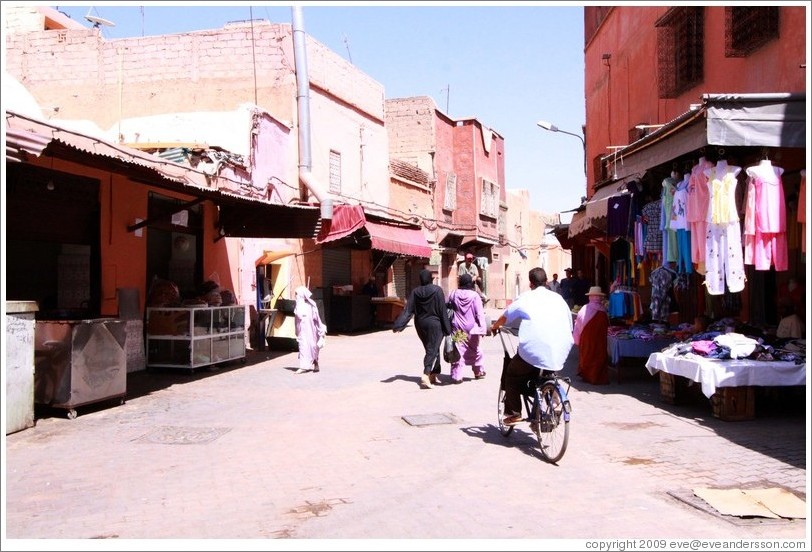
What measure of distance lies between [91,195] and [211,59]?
9842 millimetres

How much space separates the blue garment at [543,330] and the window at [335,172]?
Result: 16127 millimetres

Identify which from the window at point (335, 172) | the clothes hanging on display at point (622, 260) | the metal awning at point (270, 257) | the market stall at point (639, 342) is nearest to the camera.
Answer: the market stall at point (639, 342)

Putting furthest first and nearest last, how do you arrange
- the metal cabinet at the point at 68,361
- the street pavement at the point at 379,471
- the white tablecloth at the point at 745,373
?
the metal cabinet at the point at 68,361 < the white tablecloth at the point at 745,373 < the street pavement at the point at 379,471

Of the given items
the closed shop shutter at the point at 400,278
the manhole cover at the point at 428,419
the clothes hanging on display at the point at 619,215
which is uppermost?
the clothes hanging on display at the point at 619,215

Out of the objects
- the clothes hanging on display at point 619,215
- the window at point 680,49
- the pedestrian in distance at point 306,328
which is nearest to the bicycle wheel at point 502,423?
the clothes hanging on display at point 619,215

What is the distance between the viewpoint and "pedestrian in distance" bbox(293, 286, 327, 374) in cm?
1254

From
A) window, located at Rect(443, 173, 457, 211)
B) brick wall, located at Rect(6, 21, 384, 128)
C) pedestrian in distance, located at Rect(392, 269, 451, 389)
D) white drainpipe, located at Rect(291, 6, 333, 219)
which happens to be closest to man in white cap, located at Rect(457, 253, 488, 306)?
pedestrian in distance, located at Rect(392, 269, 451, 389)

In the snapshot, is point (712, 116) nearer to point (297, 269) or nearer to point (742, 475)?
point (742, 475)

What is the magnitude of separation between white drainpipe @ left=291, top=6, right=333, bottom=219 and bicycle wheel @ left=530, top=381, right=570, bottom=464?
12406 millimetres

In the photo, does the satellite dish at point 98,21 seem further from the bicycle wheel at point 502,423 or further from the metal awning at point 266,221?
the bicycle wheel at point 502,423

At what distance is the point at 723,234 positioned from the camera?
25.8ft

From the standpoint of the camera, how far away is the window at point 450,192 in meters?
33.6

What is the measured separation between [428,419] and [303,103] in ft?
42.1

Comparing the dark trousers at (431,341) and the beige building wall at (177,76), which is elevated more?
the beige building wall at (177,76)
